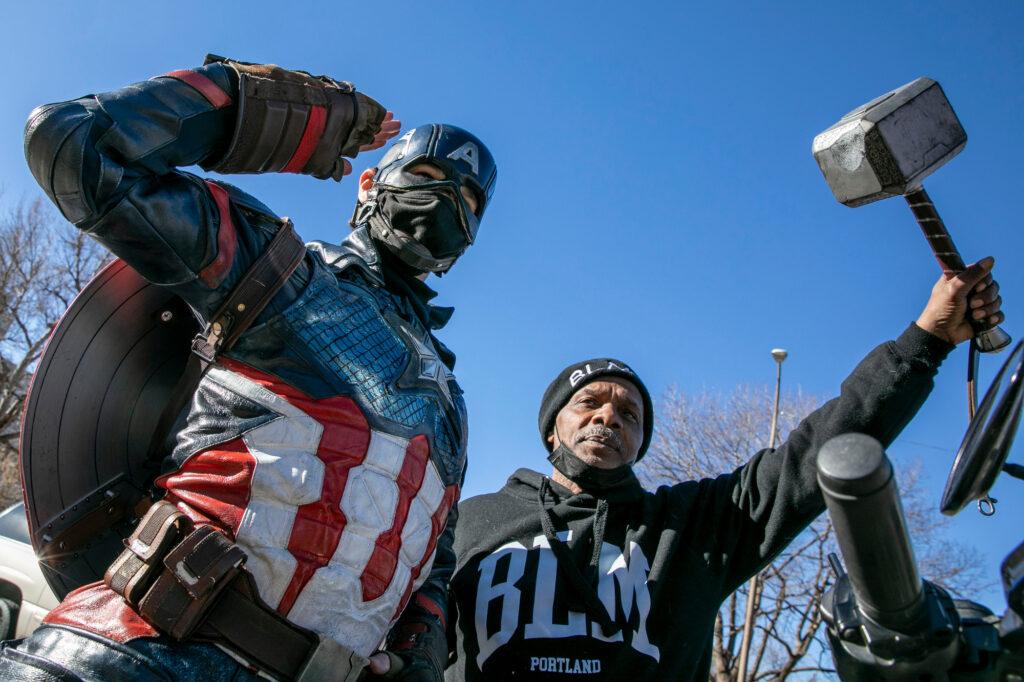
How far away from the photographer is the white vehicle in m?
5.66

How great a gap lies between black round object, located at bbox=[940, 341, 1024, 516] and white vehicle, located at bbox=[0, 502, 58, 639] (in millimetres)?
5751

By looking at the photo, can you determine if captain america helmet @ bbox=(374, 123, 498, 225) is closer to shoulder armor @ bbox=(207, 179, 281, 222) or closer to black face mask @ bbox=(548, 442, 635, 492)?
shoulder armor @ bbox=(207, 179, 281, 222)

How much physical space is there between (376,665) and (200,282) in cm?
109

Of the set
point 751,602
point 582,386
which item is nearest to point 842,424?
point 582,386

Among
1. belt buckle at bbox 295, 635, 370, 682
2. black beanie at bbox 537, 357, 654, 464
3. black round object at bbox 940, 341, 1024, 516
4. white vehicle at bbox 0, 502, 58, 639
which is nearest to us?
black round object at bbox 940, 341, 1024, 516

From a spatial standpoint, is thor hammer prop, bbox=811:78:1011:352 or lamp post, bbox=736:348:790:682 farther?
lamp post, bbox=736:348:790:682

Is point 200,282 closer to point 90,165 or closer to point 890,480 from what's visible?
point 90,165

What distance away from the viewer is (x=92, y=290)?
2.26 metres

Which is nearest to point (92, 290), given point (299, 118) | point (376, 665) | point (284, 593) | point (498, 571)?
point (299, 118)

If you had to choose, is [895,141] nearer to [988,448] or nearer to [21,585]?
[988,448]

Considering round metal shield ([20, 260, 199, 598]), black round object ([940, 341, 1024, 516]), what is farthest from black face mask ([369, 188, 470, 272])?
black round object ([940, 341, 1024, 516])

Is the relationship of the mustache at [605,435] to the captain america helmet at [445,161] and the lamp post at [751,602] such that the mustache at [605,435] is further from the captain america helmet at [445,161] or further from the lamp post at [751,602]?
the lamp post at [751,602]

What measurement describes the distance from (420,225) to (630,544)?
1517mm

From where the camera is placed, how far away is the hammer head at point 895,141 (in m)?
1.71
